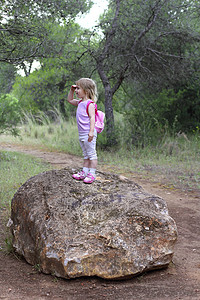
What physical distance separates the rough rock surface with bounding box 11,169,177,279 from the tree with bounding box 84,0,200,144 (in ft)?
22.0

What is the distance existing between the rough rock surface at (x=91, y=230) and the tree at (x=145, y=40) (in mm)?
6702

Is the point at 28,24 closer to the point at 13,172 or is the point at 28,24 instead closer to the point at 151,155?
the point at 13,172

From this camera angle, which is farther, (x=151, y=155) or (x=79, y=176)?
(x=151, y=155)

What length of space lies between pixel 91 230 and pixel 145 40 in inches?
328

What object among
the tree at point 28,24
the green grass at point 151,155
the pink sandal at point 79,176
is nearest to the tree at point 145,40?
the green grass at point 151,155

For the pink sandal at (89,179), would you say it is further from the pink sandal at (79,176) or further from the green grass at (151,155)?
the green grass at (151,155)

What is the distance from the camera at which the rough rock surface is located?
3.14 meters

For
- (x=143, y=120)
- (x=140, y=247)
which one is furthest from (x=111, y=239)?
(x=143, y=120)

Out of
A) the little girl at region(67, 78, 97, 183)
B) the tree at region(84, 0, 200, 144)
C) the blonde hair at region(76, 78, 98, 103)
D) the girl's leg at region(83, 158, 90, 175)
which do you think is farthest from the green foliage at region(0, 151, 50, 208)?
the tree at region(84, 0, 200, 144)

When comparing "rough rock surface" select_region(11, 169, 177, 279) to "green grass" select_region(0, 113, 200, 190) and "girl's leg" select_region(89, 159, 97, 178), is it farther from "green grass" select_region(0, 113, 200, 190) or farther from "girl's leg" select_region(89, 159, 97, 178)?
"green grass" select_region(0, 113, 200, 190)

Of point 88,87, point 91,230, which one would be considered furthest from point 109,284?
point 88,87

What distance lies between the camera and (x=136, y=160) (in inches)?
374

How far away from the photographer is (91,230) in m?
3.35

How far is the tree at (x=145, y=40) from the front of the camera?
9805 mm
